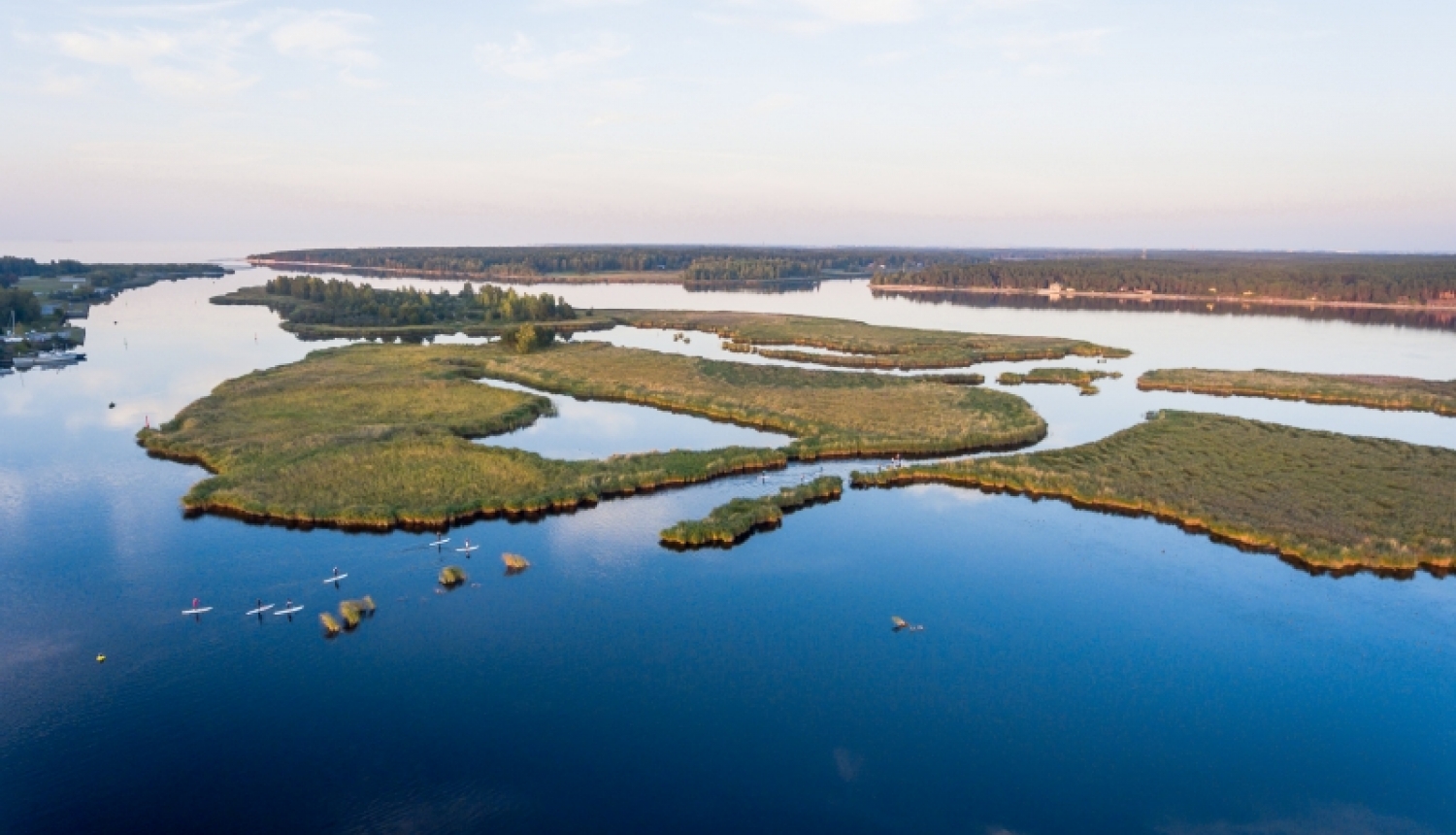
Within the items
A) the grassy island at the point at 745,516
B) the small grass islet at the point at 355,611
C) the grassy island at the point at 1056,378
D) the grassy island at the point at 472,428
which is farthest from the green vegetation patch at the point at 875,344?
the small grass islet at the point at 355,611

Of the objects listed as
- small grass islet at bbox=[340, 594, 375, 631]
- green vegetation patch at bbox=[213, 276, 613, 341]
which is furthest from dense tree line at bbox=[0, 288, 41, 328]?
small grass islet at bbox=[340, 594, 375, 631]

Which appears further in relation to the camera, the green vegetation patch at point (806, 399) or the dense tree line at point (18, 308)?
the dense tree line at point (18, 308)

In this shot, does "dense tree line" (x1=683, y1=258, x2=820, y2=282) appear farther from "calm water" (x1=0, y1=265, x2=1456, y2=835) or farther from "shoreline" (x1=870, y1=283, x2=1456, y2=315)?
"calm water" (x1=0, y1=265, x2=1456, y2=835)

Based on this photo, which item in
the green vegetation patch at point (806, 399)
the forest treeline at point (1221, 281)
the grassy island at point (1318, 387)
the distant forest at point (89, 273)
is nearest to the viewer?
the green vegetation patch at point (806, 399)

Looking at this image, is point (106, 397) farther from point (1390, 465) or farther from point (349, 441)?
point (1390, 465)

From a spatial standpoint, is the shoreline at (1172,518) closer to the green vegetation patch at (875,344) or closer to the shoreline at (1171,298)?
the green vegetation patch at (875,344)

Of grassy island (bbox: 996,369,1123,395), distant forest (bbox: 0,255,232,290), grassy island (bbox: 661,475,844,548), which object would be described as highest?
distant forest (bbox: 0,255,232,290)

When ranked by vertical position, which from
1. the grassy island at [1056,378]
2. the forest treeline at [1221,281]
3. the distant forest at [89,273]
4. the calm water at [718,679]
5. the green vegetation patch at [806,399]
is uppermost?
the forest treeline at [1221,281]

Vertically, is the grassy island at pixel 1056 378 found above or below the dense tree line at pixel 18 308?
below
